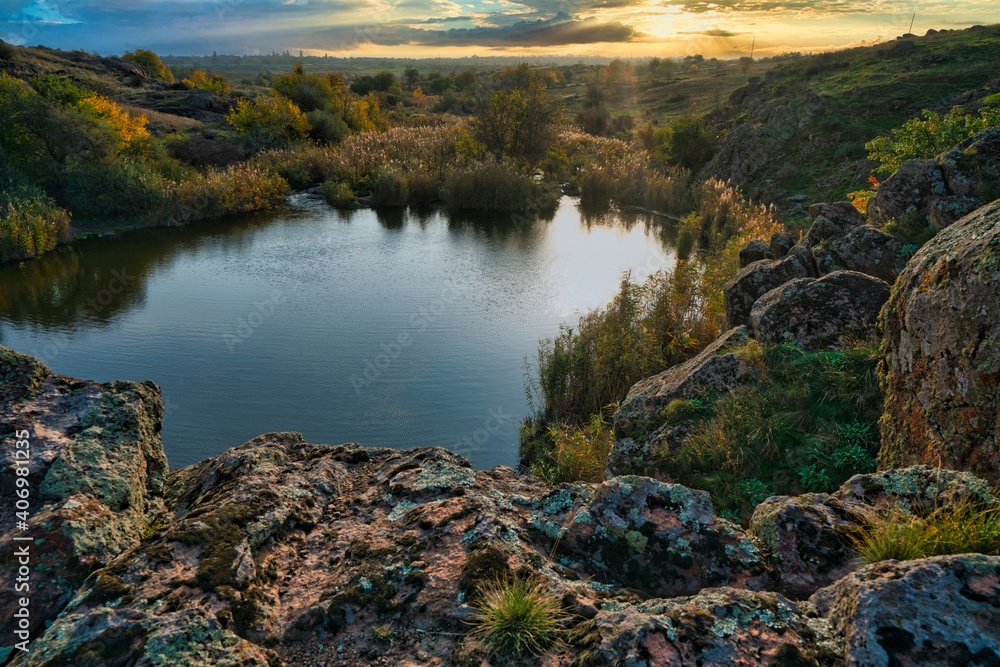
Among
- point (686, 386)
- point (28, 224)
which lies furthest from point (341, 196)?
point (686, 386)

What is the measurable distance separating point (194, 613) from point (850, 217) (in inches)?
392

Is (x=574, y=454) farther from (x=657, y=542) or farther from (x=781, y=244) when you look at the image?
(x=781, y=244)

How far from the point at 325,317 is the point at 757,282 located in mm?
9948

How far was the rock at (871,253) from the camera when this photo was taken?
7.51 metres

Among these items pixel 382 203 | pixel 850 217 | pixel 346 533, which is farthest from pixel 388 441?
pixel 382 203

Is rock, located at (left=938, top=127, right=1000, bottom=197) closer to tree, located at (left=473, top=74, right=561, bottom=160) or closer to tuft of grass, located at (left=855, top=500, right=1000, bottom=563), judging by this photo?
tuft of grass, located at (left=855, top=500, right=1000, bottom=563)

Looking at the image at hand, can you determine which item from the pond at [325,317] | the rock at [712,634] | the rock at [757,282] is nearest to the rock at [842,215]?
the rock at [757,282]

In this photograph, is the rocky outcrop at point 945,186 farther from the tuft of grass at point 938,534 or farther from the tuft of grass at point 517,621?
the tuft of grass at point 517,621

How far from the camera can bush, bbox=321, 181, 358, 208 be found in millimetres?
26109

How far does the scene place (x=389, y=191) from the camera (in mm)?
26625

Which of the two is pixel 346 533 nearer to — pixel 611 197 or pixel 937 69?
pixel 611 197

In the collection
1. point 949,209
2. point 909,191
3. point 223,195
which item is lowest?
point 223,195

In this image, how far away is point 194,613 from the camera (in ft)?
8.57

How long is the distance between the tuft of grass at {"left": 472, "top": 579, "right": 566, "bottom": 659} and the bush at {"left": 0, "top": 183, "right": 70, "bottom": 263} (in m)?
21.8
